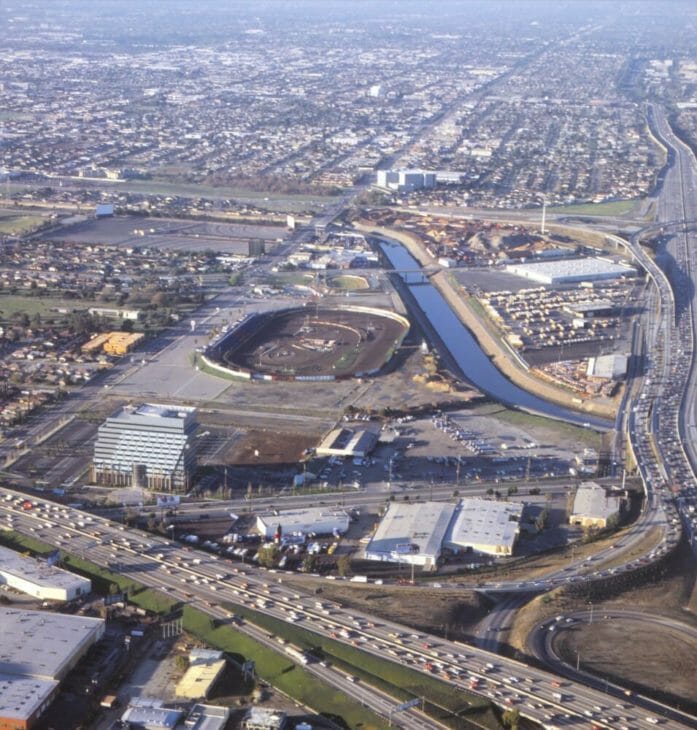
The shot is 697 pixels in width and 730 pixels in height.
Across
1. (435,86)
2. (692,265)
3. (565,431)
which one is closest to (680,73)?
(435,86)

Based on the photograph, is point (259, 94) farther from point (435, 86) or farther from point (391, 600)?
point (391, 600)

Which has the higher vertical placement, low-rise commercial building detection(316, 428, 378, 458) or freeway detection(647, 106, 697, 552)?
freeway detection(647, 106, 697, 552)

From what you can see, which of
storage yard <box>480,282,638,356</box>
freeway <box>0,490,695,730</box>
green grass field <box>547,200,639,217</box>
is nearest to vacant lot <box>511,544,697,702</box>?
freeway <box>0,490,695,730</box>

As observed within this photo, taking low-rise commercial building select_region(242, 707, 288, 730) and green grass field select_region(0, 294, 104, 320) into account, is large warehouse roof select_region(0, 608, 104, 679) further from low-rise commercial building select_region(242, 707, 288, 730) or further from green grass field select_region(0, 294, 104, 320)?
green grass field select_region(0, 294, 104, 320)

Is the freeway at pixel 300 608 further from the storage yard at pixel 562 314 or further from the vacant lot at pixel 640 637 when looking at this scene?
the storage yard at pixel 562 314

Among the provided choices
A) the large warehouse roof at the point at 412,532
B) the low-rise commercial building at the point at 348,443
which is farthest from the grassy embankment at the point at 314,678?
the low-rise commercial building at the point at 348,443

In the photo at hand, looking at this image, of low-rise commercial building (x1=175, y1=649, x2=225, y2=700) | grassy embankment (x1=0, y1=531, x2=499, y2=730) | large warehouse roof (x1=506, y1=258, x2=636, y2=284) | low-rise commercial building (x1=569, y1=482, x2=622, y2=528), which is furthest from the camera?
large warehouse roof (x1=506, y1=258, x2=636, y2=284)
